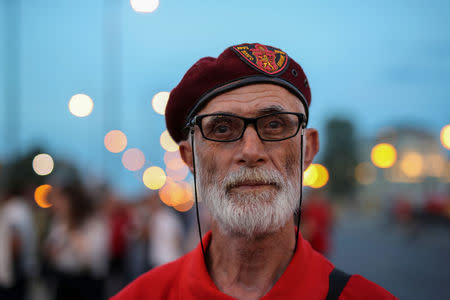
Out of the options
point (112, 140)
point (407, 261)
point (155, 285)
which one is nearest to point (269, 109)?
point (155, 285)

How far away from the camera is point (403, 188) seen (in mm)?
28938

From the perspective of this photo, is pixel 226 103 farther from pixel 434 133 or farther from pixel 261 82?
pixel 434 133

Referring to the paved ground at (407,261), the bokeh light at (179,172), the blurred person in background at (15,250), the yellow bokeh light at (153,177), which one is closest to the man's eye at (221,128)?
the paved ground at (407,261)

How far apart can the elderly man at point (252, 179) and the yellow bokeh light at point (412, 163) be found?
28.3 meters

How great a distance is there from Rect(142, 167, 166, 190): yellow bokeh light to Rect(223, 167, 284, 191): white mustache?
3388cm

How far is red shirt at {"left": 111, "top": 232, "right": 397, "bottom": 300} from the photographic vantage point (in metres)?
1.72

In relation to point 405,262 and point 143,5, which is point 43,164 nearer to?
point 143,5

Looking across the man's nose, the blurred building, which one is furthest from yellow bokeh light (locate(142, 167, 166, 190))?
the man's nose

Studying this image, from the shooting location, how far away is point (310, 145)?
2.08 m

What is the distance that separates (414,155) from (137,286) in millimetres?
28716

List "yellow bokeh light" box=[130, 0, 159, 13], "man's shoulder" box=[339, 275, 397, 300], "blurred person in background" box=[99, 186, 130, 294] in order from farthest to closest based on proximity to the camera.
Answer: "blurred person in background" box=[99, 186, 130, 294], "yellow bokeh light" box=[130, 0, 159, 13], "man's shoulder" box=[339, 275, 397, 300]

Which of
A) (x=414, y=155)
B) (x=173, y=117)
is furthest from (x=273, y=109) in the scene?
(x=414, y=155)

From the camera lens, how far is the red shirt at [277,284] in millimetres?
1721

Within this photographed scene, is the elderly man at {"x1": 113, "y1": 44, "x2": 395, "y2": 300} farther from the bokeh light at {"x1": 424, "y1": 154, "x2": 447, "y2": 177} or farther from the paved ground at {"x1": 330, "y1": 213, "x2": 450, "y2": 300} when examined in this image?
the bokeh light at {"x1": 424, "y1": 154, "x2": 447, "y2": 177}
